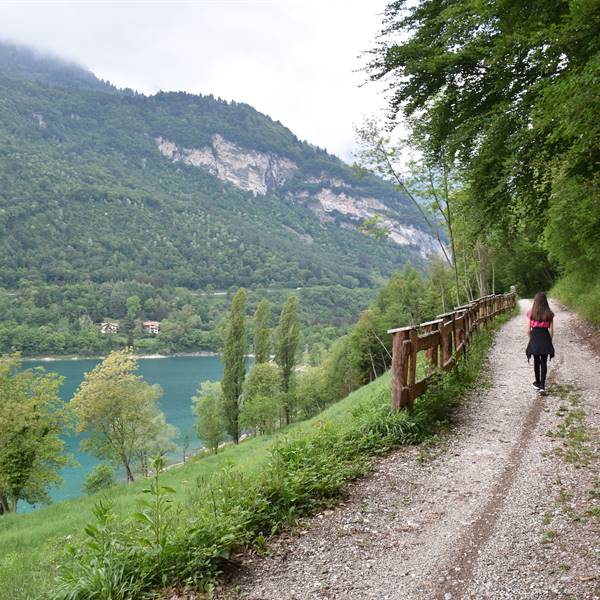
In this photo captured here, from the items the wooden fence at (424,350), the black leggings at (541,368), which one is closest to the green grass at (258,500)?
the wooden fence at (424,350)

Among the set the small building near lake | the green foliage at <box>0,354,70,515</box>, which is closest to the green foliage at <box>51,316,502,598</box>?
the green foliage at <box>0,354,70,515</box>

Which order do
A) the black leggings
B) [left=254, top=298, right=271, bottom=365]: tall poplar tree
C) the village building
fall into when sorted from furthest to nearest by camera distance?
the village building < [left=254, top=298, right=271, bottom=365]: tall poplar tree < the black leggings

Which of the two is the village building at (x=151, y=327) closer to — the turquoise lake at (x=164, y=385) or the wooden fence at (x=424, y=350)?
the turquoise lake at (x=164, y=385)

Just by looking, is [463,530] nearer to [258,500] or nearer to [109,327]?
[258,500]

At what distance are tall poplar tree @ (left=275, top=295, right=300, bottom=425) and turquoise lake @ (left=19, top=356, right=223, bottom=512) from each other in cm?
1231

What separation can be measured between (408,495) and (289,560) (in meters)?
1.74

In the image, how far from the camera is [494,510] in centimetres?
451

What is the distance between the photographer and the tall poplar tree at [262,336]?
5350 cm

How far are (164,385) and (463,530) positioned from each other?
83.6 m

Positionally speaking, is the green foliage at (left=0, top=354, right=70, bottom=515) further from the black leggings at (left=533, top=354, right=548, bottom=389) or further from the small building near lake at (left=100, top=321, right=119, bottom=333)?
the small building near lake at (left=100, top=321, right=119, bottom=333)

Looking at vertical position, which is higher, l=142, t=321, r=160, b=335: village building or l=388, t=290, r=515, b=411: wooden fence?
l=388, t=290, r=515, b=411: wooden fence

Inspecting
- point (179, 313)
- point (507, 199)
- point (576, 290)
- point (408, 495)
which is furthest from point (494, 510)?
point (179, 313)

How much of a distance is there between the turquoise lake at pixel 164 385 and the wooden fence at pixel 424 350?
106 feet

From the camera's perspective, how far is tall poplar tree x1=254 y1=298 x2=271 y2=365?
5350cm
